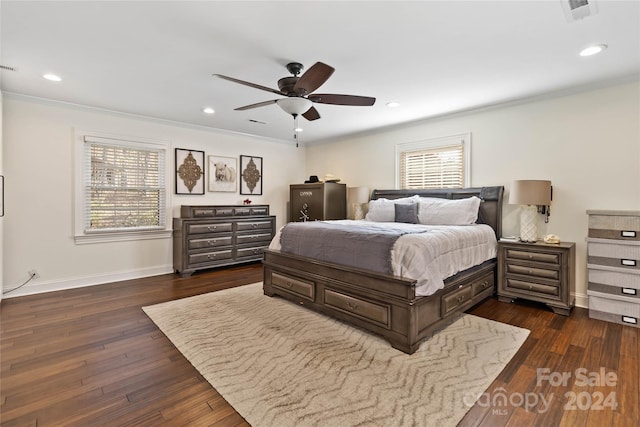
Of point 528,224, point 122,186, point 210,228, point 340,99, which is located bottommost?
point 210,228

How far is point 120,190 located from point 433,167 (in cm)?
500

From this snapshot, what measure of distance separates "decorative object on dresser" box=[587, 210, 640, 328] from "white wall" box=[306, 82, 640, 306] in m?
Answer: 0.44

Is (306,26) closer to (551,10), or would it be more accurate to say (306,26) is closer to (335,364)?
(551,10)

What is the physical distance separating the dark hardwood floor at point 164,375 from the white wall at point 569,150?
1.22 m

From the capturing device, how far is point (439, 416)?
1.69 metres

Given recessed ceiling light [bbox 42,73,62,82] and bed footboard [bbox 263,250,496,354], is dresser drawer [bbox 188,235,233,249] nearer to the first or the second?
bed footboard [bbox 263,250,496,354]

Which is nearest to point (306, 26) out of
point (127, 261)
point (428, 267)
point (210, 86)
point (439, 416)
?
point (210, 86)

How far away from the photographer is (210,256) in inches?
199

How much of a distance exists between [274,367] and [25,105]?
15.2ft

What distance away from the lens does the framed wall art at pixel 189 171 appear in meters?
5.19

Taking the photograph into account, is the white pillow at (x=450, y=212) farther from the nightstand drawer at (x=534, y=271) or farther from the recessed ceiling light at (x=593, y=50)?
the recessed ceiling light at (x=593, y=50)

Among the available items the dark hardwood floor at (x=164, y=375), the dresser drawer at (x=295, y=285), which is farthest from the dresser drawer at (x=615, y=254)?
the dresser drawer at (x=295, y=285)

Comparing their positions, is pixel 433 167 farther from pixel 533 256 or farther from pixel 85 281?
pixel 85 281

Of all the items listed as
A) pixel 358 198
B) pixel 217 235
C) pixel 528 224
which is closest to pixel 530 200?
pixel 528 224
